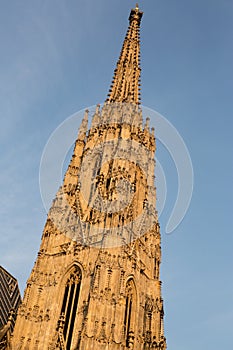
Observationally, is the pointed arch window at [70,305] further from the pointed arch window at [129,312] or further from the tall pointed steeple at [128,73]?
the tall pointed steeple at [128,73]

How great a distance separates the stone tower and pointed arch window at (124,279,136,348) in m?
0.05

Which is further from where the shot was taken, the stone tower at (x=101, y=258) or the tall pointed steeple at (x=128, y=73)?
the tall pointed steeple at (x=128, y=73)

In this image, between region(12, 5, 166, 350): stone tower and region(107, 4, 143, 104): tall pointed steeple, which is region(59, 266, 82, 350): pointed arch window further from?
region(107, 4, 143, 104): tall pointed steeple

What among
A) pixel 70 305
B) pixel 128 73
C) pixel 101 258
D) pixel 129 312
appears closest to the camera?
pixel 70 305

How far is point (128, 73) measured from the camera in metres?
44.6

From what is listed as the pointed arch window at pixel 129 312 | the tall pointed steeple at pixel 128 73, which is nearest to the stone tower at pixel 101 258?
the pointed arch window at pixel 129 312

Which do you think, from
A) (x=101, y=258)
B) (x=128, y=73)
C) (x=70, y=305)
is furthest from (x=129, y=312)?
(x=128, y=73)

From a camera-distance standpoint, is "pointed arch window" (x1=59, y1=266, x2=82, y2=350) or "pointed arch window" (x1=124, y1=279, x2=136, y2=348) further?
"pointed arch window" (x1=124, y1=279, x2=136, y2=348)

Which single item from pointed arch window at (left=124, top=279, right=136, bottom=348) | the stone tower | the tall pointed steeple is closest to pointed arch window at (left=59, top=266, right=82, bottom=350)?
the stone tower

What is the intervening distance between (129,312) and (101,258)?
3684 mm

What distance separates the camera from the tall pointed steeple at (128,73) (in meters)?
42.3

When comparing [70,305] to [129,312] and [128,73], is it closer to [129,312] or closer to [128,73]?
[129,312]

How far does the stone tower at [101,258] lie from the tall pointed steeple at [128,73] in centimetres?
493

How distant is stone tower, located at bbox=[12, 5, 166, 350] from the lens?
2414 centimetres
